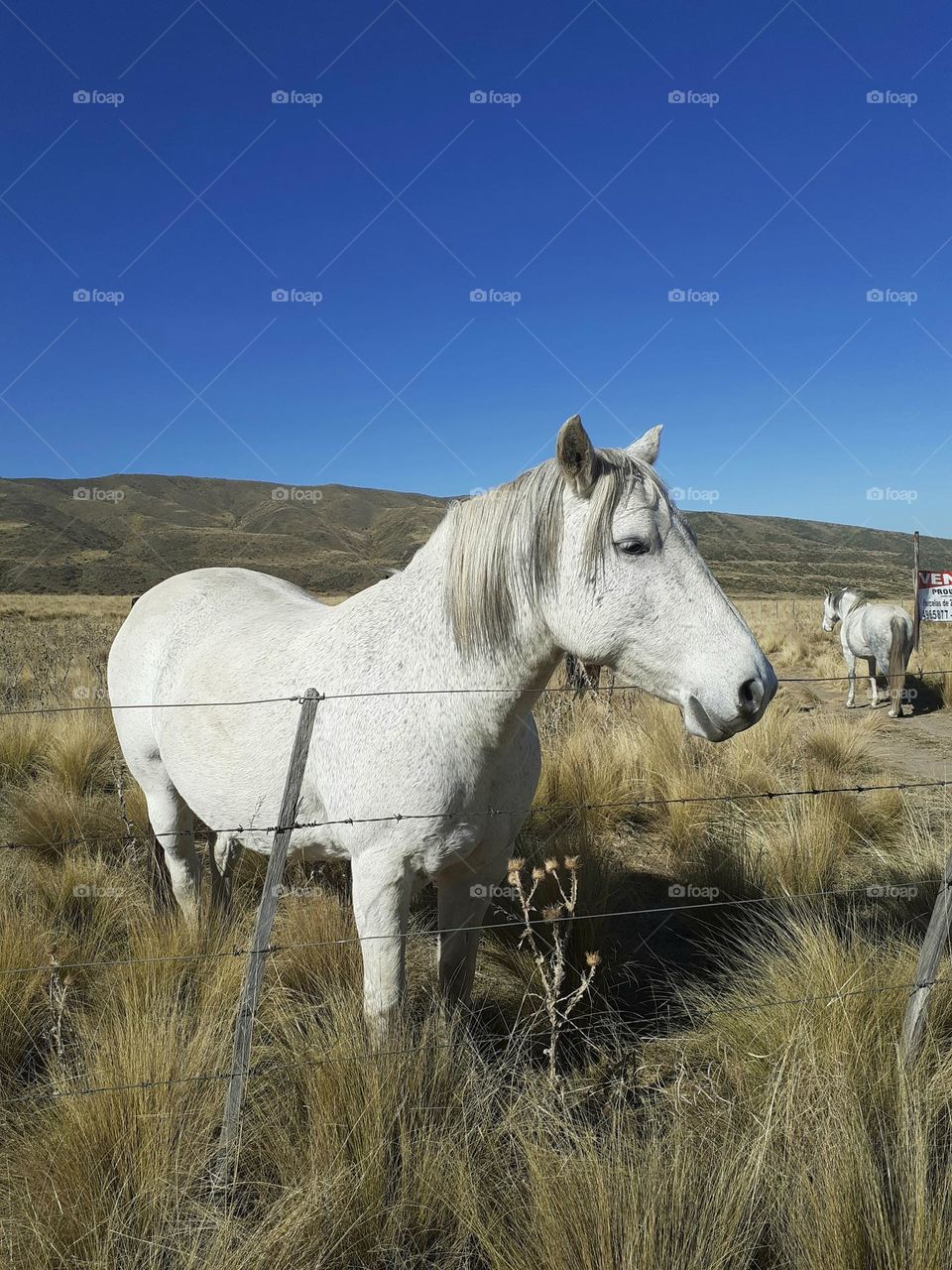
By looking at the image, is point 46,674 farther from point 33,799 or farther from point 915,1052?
point 915,1052

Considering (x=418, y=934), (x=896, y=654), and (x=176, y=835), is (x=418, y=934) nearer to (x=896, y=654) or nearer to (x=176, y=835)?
(x=176, y=835)

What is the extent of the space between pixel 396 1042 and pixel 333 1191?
0.43 meters

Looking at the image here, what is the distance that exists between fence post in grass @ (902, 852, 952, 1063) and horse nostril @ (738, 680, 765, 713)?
0.99 metres

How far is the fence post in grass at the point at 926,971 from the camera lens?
230cm

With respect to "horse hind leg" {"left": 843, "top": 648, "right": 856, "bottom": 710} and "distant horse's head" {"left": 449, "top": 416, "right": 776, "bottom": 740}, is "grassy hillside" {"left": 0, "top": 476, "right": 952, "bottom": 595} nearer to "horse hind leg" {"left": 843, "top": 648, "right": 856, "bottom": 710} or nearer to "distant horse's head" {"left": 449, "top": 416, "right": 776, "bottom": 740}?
"horse hind leg" {"left": 843, "top": 648, "right": 856, "bottom": 710}

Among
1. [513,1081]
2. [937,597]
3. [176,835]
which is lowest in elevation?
[513,1081]

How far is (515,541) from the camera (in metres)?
2.20

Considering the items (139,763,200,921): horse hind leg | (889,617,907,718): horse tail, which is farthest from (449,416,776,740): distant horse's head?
(889,617,907,718): horse tail

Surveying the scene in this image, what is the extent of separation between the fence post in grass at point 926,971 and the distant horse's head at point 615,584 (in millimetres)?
1025

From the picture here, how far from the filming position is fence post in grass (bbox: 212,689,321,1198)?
6.33 feet

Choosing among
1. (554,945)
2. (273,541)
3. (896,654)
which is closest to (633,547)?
(554,945)

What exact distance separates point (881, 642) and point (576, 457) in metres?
9.37

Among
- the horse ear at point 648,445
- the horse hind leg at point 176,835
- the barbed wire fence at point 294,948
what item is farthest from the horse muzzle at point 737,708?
the horse hind leg at point 176,835

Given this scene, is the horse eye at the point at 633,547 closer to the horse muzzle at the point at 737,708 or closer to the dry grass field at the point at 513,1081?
the horse muzzle at the point at 737,708
